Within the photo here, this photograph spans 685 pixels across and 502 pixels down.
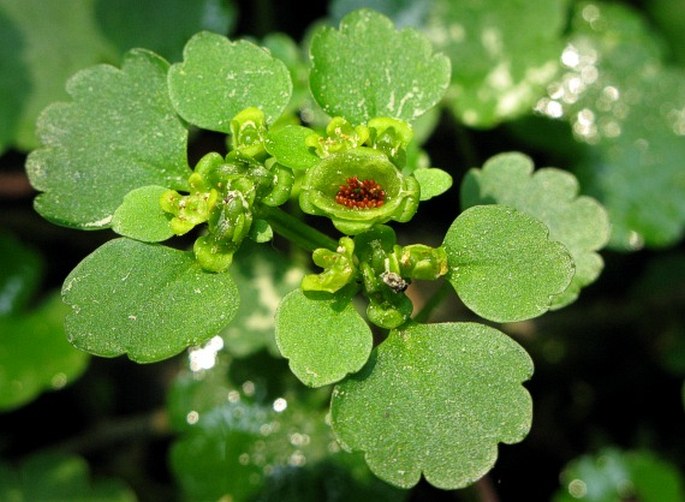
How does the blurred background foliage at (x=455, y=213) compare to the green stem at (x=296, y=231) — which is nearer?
the green stem at (x=296, y=231)

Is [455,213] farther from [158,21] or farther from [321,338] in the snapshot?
[321,338]

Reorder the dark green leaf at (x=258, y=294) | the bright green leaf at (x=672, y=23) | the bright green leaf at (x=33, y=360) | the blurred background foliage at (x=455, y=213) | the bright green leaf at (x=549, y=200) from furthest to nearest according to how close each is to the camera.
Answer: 1. the bright green leaf at (x=672, y=23)
2. the blurred background foliage at (x=455, y=213)
3. the bright green leaf at (x=33, y=360)
4. the dark green leaf at (x=258, y=294)
5. the bright green leaf at (x=549, y=200)

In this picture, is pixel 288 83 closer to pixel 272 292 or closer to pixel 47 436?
pixel 272 292

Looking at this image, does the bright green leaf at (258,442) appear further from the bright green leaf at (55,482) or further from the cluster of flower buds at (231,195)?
the cluster of flower buds at (231,195)

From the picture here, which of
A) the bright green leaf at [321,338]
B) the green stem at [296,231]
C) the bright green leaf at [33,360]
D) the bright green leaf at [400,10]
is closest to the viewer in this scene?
the bright green leaf at [321,338]

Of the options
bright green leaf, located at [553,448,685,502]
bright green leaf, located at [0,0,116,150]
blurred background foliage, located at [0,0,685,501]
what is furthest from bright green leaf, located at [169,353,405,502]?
bright green leaf, located at [0,0,116,150]

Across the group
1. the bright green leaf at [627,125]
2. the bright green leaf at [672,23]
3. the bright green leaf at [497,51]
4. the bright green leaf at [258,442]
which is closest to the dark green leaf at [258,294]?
the bright green leaf at [258,442]

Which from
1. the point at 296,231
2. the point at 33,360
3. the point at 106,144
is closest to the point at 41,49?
the point at 33,360

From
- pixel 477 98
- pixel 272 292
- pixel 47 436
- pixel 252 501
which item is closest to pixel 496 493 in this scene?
pixel 252 501

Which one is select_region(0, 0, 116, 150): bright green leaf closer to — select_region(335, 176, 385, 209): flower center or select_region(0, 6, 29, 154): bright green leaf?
select_region(0, 6, 29, 154): bright green leaf
